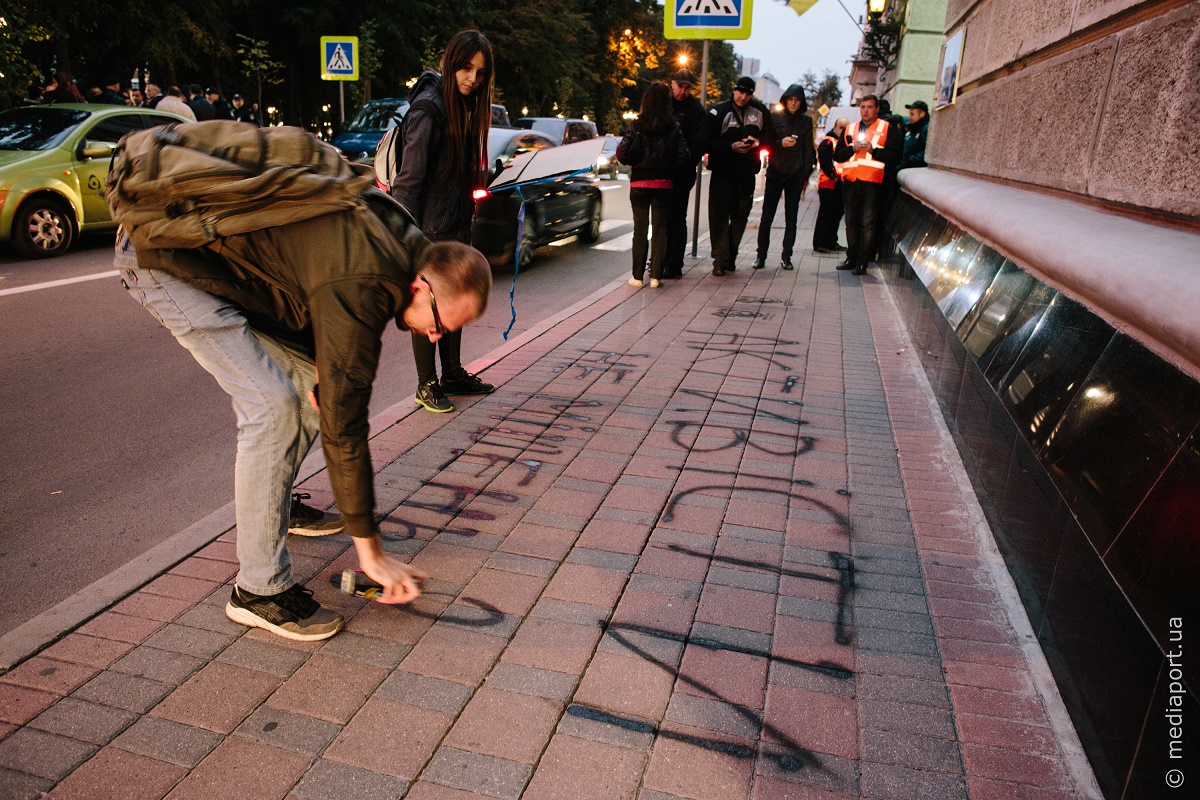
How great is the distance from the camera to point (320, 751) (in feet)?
7.34

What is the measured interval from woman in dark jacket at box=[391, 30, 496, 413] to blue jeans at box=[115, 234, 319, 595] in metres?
2.09

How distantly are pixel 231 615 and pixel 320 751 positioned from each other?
76 centimetres

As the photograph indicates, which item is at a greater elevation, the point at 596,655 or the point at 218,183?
the point at 218,183

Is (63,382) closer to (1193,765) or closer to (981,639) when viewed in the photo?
(981,639)

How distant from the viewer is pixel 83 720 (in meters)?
2.33

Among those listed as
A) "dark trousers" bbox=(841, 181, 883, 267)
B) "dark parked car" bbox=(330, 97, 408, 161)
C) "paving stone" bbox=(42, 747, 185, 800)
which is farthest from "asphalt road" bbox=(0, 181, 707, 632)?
"dark parked car" bbox=(330, 97, 408, 161)

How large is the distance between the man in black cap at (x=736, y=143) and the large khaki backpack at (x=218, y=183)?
6958mm

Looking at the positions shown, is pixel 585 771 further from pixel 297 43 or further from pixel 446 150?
pixel 297 43

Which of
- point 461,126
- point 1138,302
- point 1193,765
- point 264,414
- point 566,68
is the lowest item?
point 1193,765

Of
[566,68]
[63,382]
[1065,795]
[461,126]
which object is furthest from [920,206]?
[566,68]

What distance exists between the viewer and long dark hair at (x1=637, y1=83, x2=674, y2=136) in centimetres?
811

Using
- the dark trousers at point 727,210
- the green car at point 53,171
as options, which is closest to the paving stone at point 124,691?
the dark trousers at point 727,210

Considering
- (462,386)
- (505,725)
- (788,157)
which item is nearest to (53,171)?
(462,386)

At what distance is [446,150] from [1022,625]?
11.8 ft
